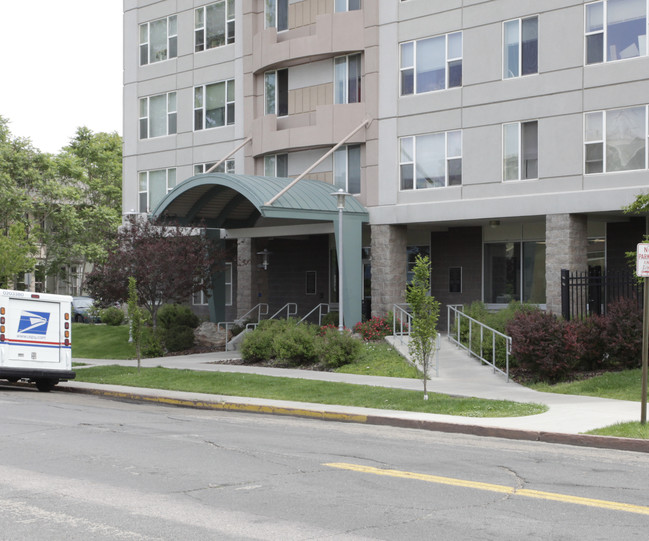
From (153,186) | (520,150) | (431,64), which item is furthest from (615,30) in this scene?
(153,186)

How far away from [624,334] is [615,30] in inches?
336

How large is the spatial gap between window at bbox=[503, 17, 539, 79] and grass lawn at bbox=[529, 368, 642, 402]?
9.87 m

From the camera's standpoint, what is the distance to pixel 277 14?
30.2 metres

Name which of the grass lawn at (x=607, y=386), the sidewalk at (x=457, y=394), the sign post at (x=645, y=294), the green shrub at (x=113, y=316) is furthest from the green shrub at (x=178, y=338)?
the sign post at (x=645, y=294)

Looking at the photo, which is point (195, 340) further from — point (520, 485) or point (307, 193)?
point (520, 485)

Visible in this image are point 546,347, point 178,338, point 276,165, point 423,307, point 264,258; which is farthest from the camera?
point 264,258

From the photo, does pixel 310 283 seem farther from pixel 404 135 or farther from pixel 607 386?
pixel 607 386

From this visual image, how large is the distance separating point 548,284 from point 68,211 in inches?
1391

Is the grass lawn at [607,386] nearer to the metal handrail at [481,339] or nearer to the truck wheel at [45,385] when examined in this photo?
the metal handrail at [481,339]

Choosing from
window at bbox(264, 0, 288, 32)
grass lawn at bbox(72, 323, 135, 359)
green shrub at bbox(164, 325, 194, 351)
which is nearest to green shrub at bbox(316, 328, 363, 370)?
green shrub at bbox(164, 325, 194, 351)

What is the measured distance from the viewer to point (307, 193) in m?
26.3

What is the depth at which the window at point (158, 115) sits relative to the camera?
34.6 m

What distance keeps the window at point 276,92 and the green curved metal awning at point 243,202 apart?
366 centimetres

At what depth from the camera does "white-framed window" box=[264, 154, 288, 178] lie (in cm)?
3021
